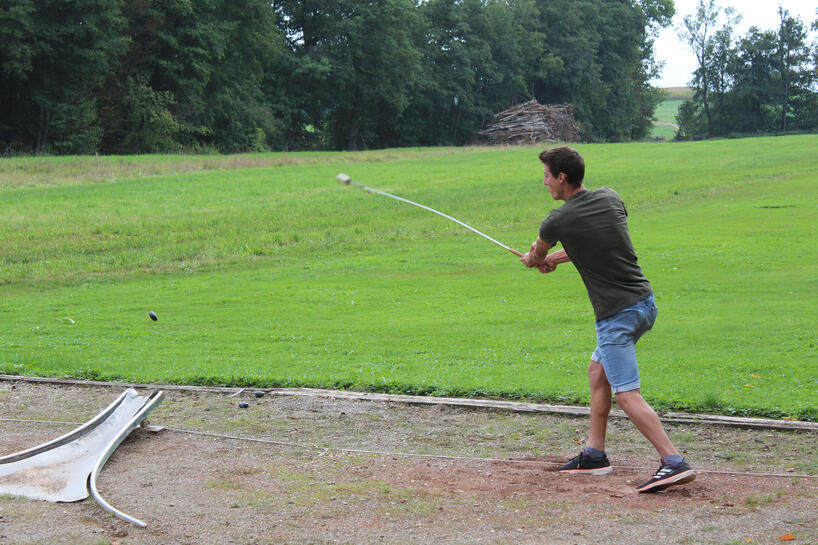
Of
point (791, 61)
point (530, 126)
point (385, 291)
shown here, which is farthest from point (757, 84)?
point (385, 291)

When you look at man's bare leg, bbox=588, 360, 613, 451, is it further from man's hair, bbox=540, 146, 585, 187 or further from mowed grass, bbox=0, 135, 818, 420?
mowed grass, bbox=0, 135, 818, 420

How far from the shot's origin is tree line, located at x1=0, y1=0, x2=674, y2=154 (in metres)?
52.5

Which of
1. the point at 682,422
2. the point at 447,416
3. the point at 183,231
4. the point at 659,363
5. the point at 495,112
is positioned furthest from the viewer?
the point at 495,112

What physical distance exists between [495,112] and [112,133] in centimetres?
4759

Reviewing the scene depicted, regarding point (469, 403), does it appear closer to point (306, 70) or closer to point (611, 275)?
point (611, 275)

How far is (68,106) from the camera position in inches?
2072

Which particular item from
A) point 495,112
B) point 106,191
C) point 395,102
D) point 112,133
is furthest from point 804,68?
point 106,191

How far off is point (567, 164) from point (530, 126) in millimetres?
83705

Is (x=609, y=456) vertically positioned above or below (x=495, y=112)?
below

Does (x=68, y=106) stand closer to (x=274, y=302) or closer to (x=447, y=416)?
(x=274, y=302)

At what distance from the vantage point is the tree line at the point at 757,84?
97.1 metres

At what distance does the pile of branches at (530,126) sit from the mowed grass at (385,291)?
52.9 metres

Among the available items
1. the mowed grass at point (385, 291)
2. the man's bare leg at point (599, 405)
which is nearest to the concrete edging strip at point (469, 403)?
the mowed grass at point (385, 291)

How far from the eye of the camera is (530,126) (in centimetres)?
8781
